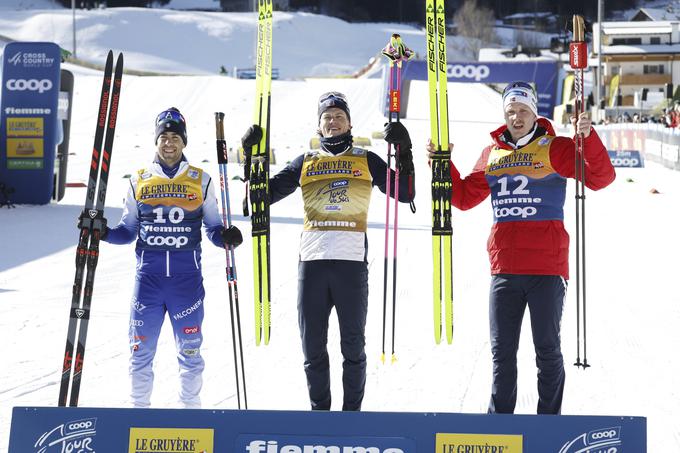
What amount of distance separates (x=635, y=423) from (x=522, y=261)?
3.23ft

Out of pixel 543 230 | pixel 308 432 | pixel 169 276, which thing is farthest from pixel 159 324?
pixel 543 230

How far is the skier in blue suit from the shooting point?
4.77 m

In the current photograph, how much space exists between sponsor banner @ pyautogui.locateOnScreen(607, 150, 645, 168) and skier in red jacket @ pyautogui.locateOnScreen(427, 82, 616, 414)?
61.1 feet

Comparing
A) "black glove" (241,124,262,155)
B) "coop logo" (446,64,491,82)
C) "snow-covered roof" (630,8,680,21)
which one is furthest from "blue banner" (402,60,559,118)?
"snow-covered roof" (630,8,680,21)

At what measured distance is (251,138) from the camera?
500 centimetres

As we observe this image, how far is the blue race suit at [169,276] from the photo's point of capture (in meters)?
4.77

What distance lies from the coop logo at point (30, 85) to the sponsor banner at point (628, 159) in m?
13.0


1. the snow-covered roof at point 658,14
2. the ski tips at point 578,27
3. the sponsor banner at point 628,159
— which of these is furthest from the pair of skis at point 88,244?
the snow-covered roof at point 658,14

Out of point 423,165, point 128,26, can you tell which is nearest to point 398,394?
point 423,165

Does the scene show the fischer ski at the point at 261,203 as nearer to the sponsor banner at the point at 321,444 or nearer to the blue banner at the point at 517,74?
the sponsor banner at the point at 321,444

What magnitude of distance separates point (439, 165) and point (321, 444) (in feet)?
5.63

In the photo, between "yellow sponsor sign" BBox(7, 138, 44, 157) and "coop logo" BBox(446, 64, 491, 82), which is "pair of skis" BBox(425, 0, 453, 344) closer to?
"yellow sponsor sign" BBox(7, 138, 44, 157)

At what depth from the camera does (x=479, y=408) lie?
17.9 ft

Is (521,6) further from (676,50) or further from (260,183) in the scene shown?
(260,183)
